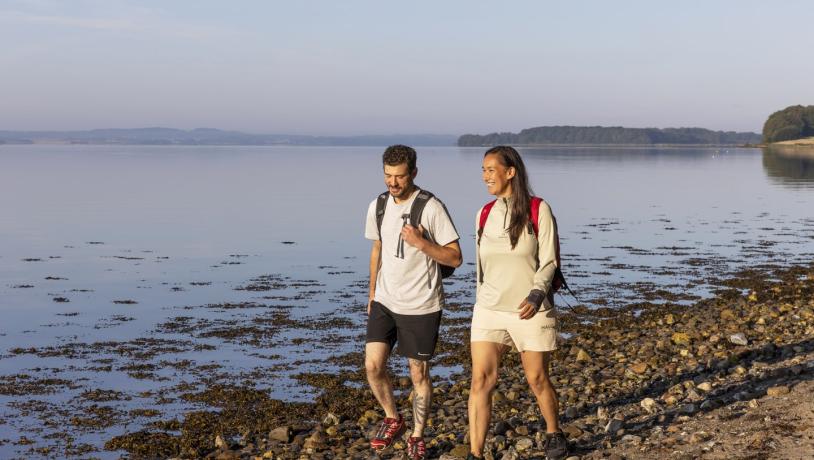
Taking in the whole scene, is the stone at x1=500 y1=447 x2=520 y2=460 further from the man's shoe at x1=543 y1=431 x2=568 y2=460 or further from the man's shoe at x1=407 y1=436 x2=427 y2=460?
the man's shoe at x1=407 y1=436 x2=427 y2=460

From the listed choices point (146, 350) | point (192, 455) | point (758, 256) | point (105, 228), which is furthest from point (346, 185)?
point (192, 455)

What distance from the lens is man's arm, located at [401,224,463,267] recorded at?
23.3 feet

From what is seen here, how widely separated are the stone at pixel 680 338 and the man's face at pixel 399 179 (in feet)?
25.0

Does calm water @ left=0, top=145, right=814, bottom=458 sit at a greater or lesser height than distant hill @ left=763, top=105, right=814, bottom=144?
lesser

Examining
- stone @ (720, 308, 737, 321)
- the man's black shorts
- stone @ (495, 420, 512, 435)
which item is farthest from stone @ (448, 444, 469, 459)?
stone @ (720, 308, 737, 321)

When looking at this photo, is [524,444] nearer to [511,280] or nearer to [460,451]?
[460,451]

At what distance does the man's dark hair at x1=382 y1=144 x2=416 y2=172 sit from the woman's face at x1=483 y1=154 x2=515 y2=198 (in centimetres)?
62

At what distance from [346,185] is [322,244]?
35.0 metres

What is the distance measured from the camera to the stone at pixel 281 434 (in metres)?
9.95

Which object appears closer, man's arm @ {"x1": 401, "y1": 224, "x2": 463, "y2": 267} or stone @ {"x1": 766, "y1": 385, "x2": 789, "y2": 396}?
man's arm @ {"x1": 401, "y1": 224, "x2": 463, "y2": 267}

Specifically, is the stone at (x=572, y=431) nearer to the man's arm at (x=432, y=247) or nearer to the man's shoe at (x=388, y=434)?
the man's shoe at (x=388, y=434)

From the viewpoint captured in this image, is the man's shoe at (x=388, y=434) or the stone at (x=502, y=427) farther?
the stone at (x=502, y=427)

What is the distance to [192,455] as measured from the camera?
9.63 m

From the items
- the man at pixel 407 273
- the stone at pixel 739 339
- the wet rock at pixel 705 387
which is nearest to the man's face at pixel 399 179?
the man at pixel 407 273
